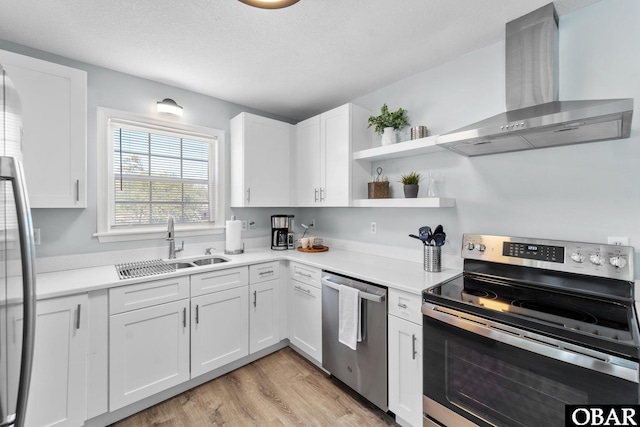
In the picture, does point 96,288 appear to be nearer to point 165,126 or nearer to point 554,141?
point 165,126

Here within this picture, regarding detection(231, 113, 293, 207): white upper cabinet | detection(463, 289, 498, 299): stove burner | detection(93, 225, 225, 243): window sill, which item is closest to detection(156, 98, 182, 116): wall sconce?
detection(231, 113, 293, 207): white upper cabinet

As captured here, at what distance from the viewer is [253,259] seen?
2.50 meters

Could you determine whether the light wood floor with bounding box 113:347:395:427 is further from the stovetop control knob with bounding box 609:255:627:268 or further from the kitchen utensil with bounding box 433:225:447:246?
the stovetop control knob with bounding box 609:255:627:268

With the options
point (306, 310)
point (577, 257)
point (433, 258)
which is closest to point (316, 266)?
point (306, 310)

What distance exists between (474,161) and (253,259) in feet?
6.43

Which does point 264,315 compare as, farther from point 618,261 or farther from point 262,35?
point 618,261

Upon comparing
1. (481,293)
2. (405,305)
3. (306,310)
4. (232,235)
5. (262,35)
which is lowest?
(306,310)

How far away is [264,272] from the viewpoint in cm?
254

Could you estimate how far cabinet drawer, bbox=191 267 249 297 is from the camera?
2.14 m

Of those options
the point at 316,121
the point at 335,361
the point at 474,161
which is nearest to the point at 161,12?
the point at 316,121

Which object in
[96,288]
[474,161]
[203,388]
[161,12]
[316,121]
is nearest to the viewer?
[161,12]

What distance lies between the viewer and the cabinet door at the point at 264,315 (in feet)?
8.06

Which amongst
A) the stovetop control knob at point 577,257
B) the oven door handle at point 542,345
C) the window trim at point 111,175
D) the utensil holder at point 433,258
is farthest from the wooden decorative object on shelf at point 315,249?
the stovetop control knob at point 577,257

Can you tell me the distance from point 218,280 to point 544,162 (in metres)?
2.45
